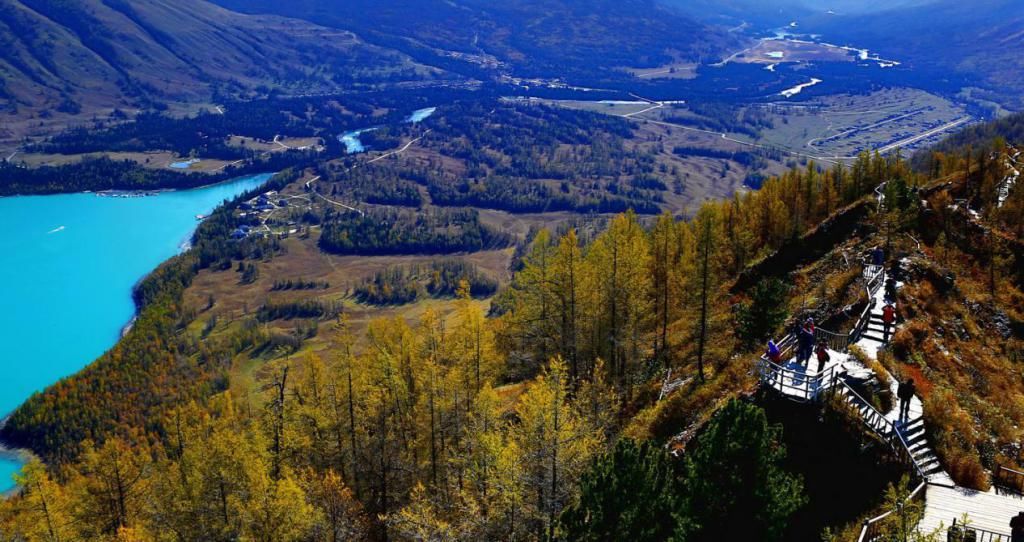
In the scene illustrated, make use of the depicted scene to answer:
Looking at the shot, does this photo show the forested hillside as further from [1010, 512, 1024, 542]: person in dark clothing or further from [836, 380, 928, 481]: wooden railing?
[1010, 512, 1024, 542]: person in dark clothing

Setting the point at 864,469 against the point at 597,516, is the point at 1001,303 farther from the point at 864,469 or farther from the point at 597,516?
the point at 597,516

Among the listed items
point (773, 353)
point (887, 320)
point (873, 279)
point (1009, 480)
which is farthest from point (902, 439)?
point (873, 279)

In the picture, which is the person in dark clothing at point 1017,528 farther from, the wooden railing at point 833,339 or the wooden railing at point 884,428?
the wooden railing at point 833,339

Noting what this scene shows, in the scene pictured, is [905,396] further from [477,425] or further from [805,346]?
[477,425]

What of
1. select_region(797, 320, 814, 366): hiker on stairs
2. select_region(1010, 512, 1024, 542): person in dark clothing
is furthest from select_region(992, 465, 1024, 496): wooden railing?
select_region(797, 320, 814, 366): hiker on stairs

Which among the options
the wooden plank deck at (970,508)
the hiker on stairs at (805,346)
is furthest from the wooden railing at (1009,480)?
the hiker on stairs at (805,346)

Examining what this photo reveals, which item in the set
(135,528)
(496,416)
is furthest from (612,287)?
(135,528)

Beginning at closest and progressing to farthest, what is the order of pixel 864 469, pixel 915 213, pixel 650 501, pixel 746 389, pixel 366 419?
pixel 650 501, pixel 864 469, pixel 746 389, pixel 366 419, pixel 915 213
